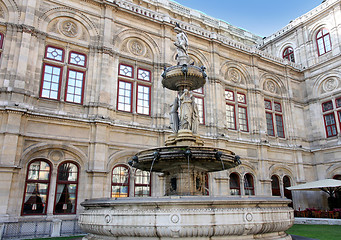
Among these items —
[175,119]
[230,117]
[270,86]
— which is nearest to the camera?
[175,119]

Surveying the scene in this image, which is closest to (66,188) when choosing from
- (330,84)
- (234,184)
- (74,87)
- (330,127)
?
(74,87)

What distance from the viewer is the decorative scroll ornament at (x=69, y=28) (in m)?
14.5

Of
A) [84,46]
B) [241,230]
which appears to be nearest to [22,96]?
[84,46]

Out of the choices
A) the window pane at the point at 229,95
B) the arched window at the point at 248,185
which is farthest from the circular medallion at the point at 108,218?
the window pane at the point at 229,95

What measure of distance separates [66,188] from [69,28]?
26.5 ft

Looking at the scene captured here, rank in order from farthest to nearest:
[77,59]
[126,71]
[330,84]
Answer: [330,84] < [126,71] < [77,59]

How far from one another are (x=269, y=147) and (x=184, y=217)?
50.5 ft

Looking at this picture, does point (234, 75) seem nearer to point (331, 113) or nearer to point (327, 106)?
point (327, 106)

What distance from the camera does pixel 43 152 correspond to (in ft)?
41.0

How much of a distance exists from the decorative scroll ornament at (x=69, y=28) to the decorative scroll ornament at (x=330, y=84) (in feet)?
59.2

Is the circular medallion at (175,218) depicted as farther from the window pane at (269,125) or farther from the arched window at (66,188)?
the window pane at (269,125)

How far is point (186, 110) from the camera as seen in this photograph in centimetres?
906

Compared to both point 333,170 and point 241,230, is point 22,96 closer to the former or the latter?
point 241,230

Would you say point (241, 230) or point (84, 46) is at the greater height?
point (84, 46)
